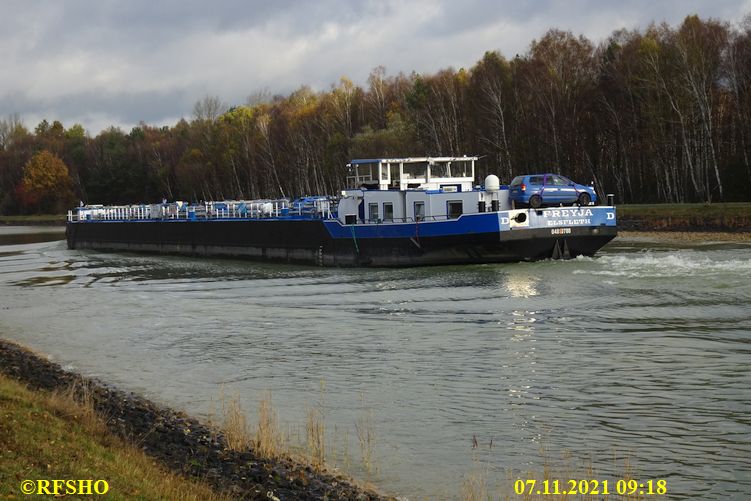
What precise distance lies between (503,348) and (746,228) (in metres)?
31.2

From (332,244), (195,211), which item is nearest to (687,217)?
(332,244)

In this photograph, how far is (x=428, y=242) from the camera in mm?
35781

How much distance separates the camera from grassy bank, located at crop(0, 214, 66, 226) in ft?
408

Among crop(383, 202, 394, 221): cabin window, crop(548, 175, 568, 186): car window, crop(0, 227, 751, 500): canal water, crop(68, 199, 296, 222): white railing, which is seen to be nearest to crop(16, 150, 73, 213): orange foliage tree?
crop(68, 199, 296, 222): white railing

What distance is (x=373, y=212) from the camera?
129 ft

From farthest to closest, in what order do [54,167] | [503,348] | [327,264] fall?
[54,167] < [327,264] < [503,348]

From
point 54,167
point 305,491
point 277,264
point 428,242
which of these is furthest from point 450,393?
point 54,167

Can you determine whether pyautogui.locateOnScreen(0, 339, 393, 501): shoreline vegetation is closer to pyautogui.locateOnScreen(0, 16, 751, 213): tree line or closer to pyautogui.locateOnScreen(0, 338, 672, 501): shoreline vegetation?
pyautogui.locateOnScreen(0, 338, 672, 501): shoreline vegetation

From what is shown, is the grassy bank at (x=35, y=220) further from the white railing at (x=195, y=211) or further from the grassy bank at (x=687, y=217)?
the grassy bank at (x=687, y=217)

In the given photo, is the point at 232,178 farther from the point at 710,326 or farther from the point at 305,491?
the point at 305,491

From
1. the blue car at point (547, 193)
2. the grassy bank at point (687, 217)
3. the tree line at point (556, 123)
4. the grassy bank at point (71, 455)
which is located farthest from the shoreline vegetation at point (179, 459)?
the tree line at point (556, 123)

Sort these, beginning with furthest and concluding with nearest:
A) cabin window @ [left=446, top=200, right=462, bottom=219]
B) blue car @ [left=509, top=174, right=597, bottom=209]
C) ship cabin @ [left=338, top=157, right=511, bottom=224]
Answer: cabin window @ [left=446, top=200, right=462, bottom=219] < ship cabin @ [left=338, top=157, right=511, bottom=224] < blue car @ [left=509, top=174, right=597, bottom=209]

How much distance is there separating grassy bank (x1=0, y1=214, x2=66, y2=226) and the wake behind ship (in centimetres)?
7924

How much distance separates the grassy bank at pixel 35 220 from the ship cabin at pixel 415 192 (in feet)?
305
